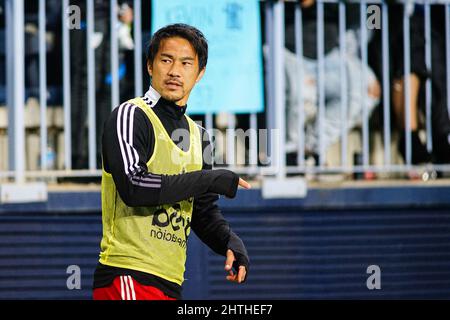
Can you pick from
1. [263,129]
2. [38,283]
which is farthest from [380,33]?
[38,283]

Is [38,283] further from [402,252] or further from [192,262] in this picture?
[402,252]

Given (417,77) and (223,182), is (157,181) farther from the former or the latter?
(417,77)

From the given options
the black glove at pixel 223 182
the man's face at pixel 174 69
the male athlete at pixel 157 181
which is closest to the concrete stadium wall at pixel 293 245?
the male athlete at pixel 157 181

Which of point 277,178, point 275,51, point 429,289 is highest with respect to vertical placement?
point 275,51

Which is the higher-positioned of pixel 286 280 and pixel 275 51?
pixel 275 51

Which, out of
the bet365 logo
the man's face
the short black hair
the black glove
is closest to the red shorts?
the bet365 logo

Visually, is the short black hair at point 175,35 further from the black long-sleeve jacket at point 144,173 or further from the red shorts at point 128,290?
the red shorts at point 128,290

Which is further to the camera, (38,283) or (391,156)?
(391,156)

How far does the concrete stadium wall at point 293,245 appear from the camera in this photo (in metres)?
7.96

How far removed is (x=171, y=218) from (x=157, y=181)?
257 millimetres

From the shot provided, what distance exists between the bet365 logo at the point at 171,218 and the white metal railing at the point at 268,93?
10.3 ft

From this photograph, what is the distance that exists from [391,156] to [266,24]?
133cm

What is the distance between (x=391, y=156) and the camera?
28.2ft

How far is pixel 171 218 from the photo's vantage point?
193 inches
